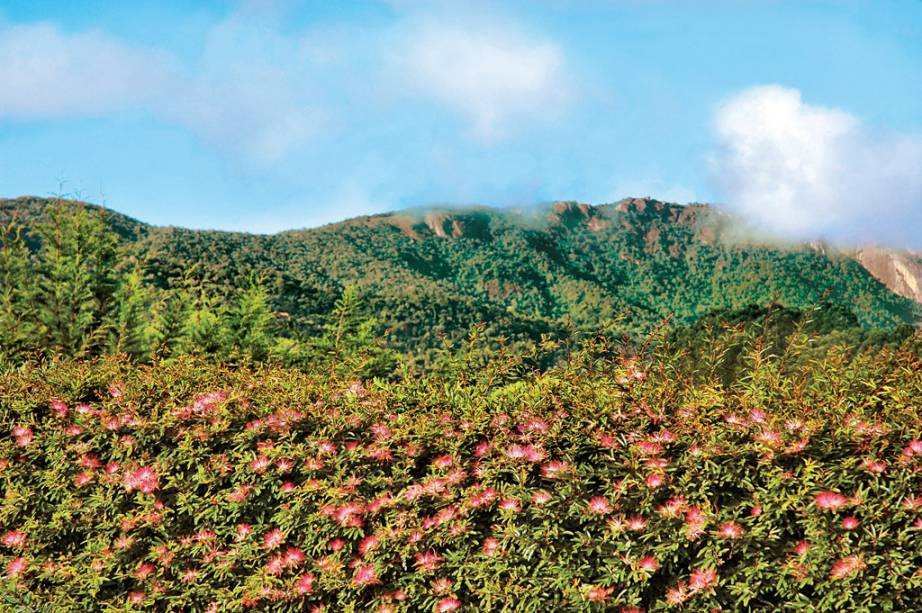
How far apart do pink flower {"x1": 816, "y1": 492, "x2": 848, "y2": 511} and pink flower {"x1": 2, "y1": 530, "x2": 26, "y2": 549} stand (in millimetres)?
4612

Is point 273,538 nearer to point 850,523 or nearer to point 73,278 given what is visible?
point 850,523

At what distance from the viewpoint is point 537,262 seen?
10531 cm

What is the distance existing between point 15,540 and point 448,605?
3.02 m

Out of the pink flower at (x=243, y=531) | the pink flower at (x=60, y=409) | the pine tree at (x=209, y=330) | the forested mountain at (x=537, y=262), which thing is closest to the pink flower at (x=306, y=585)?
the pink flower at (x=243, y=531)

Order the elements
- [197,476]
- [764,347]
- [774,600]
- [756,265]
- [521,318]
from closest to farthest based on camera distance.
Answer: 1. [774,600]
2. [764,347]
3. [197,476]
4. [521,318]
5. [756,265]

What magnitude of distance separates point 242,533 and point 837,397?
3091 mm

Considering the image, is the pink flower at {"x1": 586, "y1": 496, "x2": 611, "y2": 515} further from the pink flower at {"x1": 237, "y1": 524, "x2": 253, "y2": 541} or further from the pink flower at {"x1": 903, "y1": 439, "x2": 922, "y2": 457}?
the pink flower at {"x1": 237, "y1": 524, "x2": 253, "y2": 541}

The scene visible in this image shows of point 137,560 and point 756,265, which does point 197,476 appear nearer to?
point 137,560

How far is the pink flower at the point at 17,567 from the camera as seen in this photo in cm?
454

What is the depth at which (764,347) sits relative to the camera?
3.77 m

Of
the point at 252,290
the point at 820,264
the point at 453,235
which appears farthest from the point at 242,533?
the point at 820,264

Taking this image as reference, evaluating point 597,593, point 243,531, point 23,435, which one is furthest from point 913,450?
point 23,435

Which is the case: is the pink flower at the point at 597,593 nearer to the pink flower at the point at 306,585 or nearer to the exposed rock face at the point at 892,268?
the pink flower at the point at 306,585

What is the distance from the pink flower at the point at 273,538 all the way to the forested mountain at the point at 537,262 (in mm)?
43429
